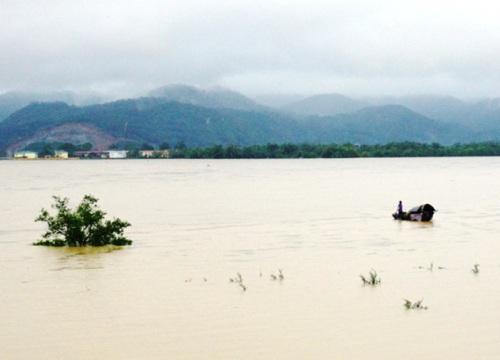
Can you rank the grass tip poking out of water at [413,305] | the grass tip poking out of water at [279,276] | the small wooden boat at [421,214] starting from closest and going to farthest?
the grass tip poking out of water at [413,305] → the grass tip poking out of water at [279,276] → the small wooden boat at [421,214]

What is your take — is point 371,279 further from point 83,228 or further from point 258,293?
point 83,228

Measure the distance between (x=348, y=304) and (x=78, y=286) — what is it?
684 cm

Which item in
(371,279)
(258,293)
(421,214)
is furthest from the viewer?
(421,214)

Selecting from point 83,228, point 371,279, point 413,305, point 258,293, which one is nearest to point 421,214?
point 83,228

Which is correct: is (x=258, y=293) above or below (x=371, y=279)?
below

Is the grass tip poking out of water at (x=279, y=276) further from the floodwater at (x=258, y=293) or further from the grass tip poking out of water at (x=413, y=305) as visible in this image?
the grass tip poking out of water at (x=413, y=305)

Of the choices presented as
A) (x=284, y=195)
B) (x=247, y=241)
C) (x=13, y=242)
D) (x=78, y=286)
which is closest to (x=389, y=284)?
(x=78, y=286)

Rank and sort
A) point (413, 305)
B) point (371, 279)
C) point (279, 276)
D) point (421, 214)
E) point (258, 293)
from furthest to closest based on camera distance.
A: point (421, 214)
point (279, 276)
point (371, 279)
point (258, 293)
point (413, 305)

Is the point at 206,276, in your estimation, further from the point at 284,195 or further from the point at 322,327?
the point at 284,195

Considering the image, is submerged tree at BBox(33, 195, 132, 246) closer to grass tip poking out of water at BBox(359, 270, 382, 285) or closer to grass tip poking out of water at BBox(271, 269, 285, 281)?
grass tip poking out of water at BBox(271, 269, 285, 281)

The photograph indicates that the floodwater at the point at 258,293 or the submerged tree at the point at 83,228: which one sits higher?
the submerged tree at the point at 83,228

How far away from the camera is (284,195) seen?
52125 mm

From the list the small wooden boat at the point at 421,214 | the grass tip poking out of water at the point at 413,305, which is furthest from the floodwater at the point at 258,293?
the small wooden boat at the point at 421,214

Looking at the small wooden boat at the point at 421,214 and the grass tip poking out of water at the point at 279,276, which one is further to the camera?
the small wooden boat at the point at 421,214
